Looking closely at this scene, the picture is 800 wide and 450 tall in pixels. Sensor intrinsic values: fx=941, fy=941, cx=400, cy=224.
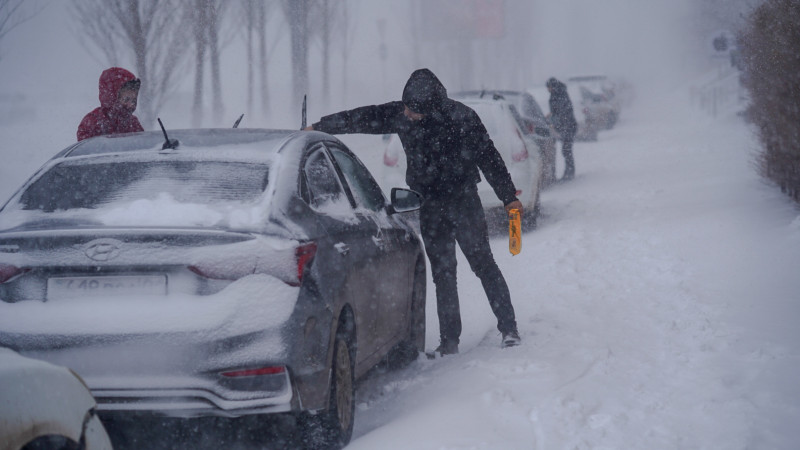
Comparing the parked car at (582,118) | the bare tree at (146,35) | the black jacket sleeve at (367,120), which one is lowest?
the parked car at (582,118)

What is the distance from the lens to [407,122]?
Result: 249 inches

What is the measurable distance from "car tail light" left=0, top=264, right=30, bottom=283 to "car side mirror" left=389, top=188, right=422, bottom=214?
243 cm

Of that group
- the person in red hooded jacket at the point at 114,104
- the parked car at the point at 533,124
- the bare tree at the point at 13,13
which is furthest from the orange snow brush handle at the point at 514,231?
the bare tree at the point at 13,13

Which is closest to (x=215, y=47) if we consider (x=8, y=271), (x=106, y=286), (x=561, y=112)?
(x=561, y=112)

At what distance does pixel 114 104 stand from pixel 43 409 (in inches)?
183

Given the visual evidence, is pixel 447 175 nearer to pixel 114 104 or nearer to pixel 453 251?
pixel 453 251

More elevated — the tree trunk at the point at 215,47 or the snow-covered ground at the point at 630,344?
the tree trunk at the point at 215,47

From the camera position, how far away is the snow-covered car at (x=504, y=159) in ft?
35.2

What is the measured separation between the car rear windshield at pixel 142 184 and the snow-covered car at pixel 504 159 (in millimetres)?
6257

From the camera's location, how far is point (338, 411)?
4.25 meters

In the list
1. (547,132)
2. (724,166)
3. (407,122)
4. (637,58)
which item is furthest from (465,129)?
(637,58)

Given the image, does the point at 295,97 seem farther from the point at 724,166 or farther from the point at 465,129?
the point at 465,129

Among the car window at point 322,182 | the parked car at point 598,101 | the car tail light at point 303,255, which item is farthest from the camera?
the parked car at point 598,101

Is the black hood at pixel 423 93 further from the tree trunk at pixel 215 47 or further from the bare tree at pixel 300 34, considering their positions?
the bare tree at pixel 300 34
